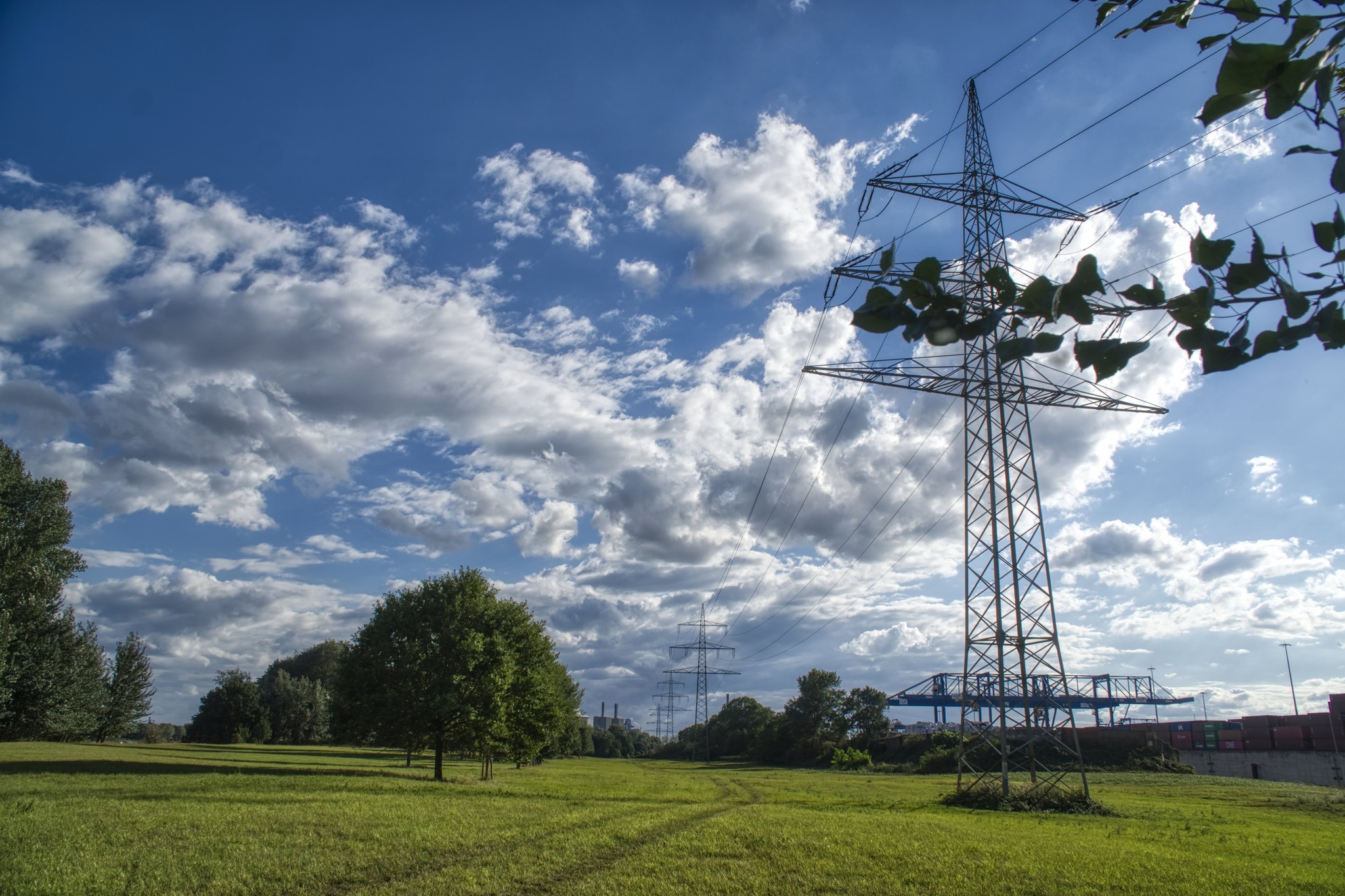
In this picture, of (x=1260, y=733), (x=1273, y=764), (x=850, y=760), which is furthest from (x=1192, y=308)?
(x=850, y=760)

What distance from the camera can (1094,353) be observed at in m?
3.00

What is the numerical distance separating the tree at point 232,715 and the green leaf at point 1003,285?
342 ft

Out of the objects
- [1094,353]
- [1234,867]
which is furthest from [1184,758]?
[1094,353]

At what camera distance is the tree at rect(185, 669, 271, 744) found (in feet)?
283

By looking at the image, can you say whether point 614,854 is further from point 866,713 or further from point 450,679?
point 866,713

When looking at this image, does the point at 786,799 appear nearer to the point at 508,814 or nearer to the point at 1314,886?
the point at 508,814

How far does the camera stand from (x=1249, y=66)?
234cm

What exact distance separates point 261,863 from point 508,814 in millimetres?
8941

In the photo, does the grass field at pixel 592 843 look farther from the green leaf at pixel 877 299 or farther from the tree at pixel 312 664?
the tree at pixel 312 664

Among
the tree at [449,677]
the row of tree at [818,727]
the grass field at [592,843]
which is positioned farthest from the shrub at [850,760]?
the grass field at [592,843]

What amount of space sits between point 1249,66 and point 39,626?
5774 cm

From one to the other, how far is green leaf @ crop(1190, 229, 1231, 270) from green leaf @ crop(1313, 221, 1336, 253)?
0.83ft

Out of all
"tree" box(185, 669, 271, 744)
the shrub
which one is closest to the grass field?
the shrub

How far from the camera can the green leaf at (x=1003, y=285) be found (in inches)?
115
